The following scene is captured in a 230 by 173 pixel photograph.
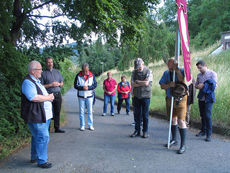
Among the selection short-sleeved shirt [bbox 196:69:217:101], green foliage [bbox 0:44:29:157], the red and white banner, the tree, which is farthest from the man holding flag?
green foliage [bbox 0:44:29:157]

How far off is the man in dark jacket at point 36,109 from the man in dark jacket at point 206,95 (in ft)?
11.9

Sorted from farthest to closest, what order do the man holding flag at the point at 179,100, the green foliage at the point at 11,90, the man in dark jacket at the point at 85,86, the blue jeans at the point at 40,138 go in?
the man in dark jacket at the point at 85,86 → the green foliage at the point at 11,90 → the man holding flag at the point at 179,100 → the blue jeans at the point at 40,138

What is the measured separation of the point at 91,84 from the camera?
6.27 metres

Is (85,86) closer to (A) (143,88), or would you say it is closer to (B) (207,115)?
(A) (143,88)

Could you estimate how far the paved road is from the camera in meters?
3.57

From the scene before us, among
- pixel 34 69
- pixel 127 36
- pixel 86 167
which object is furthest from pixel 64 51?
pixel 86 167

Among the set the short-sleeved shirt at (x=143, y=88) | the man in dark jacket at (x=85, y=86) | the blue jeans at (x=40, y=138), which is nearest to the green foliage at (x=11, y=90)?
the blue jeans at (x=40, y=138)

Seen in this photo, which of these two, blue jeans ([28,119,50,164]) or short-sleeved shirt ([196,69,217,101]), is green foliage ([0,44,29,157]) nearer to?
blue jeans ([28,119,50,164])

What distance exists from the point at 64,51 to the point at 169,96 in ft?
11.8

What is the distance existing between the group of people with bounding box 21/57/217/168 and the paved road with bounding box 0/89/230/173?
27cm

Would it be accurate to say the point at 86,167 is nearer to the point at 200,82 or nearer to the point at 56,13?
the point at 200,82

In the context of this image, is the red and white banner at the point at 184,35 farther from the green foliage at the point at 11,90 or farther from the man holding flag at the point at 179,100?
the green foliage at the point at 11,90

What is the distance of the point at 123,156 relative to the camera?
13.6 feet

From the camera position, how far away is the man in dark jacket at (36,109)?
3.45m
